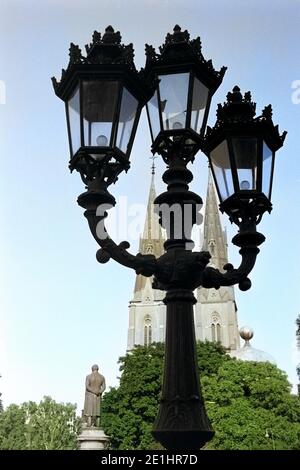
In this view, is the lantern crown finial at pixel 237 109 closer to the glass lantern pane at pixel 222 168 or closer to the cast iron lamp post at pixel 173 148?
the cast iron lamp post at pixel 173 148

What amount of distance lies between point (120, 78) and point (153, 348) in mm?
36694

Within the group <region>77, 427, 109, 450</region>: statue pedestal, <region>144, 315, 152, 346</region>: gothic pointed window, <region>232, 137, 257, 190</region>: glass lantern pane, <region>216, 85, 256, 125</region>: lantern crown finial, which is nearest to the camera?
<region>232, 137, 257, 190</region>: glass lantern pane

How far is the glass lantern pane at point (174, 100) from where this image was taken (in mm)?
3789

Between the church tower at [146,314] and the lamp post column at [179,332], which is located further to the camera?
the church tower at [146,314]

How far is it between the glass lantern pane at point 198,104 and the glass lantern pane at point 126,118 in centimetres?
45

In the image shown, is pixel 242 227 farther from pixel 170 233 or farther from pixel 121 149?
pixel 121 149

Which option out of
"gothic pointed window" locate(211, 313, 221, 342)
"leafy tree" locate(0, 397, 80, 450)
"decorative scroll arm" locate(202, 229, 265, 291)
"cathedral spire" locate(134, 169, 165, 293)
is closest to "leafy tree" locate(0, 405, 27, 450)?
"leafy tree" locate(0, 397, 80, 450)

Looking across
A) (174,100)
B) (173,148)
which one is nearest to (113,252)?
(173,148)

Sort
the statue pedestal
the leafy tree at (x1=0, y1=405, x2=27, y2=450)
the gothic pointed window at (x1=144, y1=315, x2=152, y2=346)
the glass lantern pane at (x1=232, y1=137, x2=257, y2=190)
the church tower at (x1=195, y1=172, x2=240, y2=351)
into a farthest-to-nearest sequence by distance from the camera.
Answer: the gothic pointed window at (x1=144, y1=315, x2=152, y2=346), the church tower at (x1=195, y1=172, x2=240, y2=351), the leafy tree at (x1=0, y1=405, x2=27, y2=450), the statue pedestal, the glass lantern pane at (x1=232, y1=137, x2=257, y2=190)

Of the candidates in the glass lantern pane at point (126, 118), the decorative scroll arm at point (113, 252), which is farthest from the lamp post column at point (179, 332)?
the glass lantern pane at point (126, 118)

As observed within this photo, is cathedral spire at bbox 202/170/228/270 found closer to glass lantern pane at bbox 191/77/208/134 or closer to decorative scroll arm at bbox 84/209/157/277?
glass lantern pane at bbox 191/77/208/134

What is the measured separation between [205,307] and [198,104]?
2404 inches

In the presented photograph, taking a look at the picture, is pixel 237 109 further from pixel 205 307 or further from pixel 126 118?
pixel 205 307

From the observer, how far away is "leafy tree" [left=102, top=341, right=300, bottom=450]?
27734 mm
